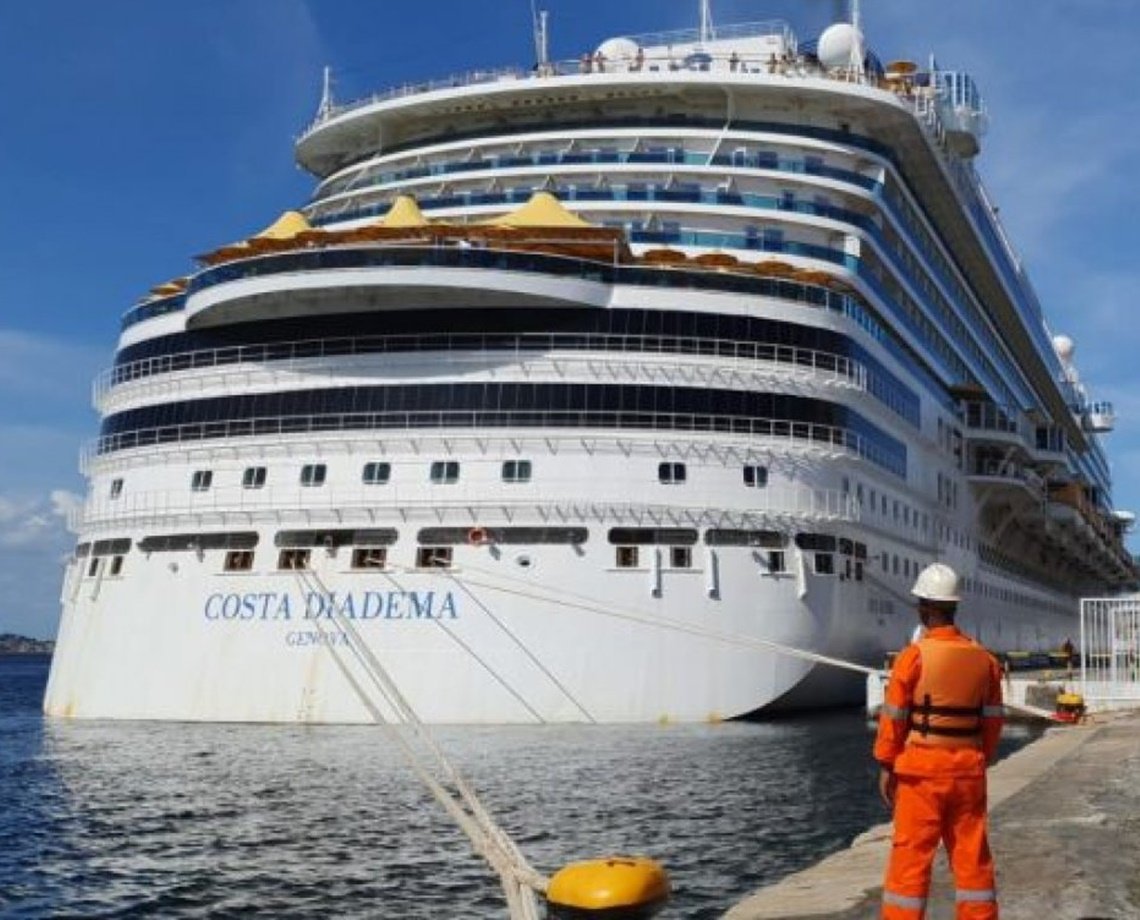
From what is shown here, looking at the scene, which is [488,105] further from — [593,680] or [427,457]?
[593,680]

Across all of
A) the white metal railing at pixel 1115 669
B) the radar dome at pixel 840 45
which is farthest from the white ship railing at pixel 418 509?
the radar dome at pixel 840 45

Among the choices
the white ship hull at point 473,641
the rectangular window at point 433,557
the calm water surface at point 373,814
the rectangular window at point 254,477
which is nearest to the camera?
the calm water surface at point 373,814

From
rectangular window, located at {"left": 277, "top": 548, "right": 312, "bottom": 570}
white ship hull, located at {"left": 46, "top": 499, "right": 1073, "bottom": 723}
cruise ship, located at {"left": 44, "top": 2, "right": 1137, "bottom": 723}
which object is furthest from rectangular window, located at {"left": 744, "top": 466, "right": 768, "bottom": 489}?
rectangular window, located at {"left": 277, "top": 548, "right": 312, "bottom": 570}

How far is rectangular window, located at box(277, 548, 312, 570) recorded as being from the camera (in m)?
23.7

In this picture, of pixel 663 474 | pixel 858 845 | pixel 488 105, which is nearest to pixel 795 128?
pixel 488 105

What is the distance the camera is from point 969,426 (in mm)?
42031

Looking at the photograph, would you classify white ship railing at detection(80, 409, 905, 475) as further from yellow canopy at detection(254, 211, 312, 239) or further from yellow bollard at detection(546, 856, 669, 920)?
yellow bollard at detection(546, 856, 669, 920)

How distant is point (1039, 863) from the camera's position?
29.7 ft

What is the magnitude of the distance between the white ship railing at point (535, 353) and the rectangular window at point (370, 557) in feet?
12.1

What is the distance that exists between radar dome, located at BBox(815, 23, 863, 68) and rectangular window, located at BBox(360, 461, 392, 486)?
72.2 ft

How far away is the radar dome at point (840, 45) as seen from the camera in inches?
1531

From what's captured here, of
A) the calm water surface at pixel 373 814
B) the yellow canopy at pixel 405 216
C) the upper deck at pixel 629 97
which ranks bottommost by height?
the calm water surface at pixel 373 814

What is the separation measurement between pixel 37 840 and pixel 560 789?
601 cm

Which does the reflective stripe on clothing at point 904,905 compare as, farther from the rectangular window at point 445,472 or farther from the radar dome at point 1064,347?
the radar dome at point 1064,347
